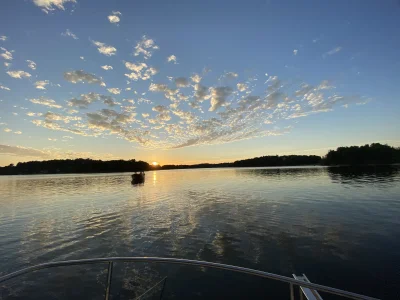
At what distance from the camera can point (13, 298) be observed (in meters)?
10.3

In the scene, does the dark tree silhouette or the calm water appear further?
the dark tree silhouette

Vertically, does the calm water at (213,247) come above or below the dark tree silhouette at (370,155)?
below

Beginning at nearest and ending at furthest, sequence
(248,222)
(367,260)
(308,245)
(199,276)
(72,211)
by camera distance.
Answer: (199,276), (367,260), (308,245), (248,222), (72,211)

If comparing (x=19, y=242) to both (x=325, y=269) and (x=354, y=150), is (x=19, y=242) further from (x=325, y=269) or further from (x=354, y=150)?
(x=354, y=150)

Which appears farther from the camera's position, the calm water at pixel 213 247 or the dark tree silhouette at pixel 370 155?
the dark tree silhouette at pixel 370 155

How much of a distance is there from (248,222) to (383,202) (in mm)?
19685

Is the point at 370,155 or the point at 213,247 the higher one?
the point at 370,155

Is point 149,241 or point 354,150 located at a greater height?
point 354,150

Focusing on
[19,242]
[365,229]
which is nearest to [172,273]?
[19,242]

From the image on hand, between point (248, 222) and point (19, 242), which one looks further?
point (248, 222)

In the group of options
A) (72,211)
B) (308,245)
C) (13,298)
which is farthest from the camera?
(72,211)

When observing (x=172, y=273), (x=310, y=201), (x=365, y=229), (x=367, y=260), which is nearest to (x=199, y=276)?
(x=172, y=273)

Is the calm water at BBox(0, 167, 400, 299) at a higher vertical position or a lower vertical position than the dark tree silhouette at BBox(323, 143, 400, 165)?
lower

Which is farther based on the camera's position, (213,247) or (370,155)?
(370,155)
